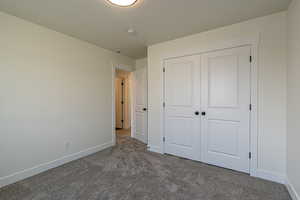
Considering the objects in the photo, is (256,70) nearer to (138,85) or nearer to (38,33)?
(138,85)

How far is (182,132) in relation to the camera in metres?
2.85

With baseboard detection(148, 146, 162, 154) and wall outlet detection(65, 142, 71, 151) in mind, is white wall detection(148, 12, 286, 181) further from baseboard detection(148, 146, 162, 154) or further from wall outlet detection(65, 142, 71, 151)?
wall outlet detection(65, 142, 71, 151)

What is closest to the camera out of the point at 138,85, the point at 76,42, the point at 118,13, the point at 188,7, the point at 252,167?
the point at 188,7

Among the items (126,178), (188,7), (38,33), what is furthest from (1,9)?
(126,178)

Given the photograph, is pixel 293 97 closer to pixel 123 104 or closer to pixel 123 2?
pixel 123 2

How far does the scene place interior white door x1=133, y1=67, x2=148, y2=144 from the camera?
3941mm

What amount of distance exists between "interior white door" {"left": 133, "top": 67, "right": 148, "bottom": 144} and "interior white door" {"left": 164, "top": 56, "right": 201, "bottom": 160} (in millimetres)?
1014

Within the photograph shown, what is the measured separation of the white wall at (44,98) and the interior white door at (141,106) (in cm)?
111

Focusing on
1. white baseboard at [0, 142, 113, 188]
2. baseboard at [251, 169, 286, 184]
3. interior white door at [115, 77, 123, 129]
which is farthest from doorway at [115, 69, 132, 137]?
baseboard at [251, 169, 286, 184]

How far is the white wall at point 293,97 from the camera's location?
61.7 inches

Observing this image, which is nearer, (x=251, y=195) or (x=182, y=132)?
(x=251, y=195)

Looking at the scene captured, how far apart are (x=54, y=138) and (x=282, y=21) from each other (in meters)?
3.97

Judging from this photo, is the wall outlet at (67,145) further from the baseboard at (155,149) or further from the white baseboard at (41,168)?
the baseboard at (155,149)

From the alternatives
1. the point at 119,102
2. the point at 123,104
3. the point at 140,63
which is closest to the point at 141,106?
the point at 140,63
